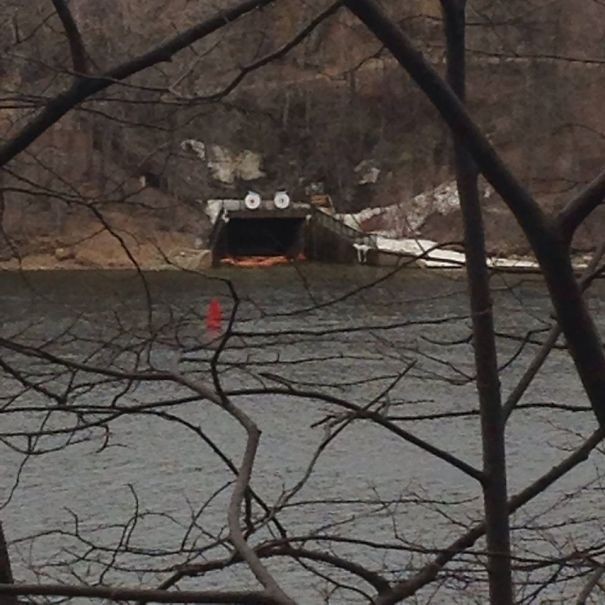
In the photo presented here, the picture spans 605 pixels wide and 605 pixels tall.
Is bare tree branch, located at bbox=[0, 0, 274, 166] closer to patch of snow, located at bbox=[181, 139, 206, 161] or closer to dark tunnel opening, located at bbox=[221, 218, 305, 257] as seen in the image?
patch of snow, located at bbox=[181, 139, 206, 161]

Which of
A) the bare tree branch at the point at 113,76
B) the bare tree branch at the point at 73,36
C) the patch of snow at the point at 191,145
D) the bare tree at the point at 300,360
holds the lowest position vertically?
the bare tree at the point at 300,360

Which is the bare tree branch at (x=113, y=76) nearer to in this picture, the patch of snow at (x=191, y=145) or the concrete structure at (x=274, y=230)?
the patch of snow at (x=191, y=145)

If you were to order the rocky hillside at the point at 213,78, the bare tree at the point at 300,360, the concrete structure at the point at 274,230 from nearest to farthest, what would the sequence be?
the bare tree at the point at 300,360 → the rocky hillside at the point at 213,78 → the concrete structure at the point at 274,230

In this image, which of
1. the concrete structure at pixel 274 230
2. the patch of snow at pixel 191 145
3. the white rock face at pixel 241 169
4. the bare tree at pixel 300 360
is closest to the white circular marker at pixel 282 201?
the concrete structure at pixel 274 230

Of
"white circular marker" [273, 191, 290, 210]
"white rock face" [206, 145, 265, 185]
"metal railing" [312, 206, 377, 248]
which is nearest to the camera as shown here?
"metal railing" [312, 206, 377, 248]

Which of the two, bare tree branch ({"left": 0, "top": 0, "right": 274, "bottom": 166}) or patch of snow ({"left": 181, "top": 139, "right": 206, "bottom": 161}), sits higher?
patch of snow ({"left": 181, "top": 139, "right": 206, "bottom": 161})

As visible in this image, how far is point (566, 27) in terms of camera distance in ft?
14.3

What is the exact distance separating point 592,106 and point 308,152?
1791cm

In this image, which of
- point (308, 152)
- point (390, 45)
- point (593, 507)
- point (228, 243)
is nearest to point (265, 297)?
point (308, 152)

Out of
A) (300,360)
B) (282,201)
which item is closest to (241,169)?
(282,201)

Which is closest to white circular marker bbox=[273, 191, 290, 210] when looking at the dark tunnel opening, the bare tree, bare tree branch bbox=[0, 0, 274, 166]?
the dark tunnel opening

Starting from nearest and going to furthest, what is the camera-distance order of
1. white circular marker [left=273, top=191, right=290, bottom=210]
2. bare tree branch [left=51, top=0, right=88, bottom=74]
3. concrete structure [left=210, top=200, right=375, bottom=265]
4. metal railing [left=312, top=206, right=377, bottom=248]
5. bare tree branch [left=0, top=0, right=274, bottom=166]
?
bare tree branch [left=0, top=0, right=274, bottom=166] → bare tree branch [left=51, top=0, right=88, bottom=74] → metal railing [left=312, top=206, right=377, bottom=248] → concrete structure [left=210, top=200, right=375, bottom=265] → white circular marker [left=273, top=191, right=290, bottom=210]

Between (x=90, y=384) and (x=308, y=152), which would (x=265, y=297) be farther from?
(x=90, y=384)

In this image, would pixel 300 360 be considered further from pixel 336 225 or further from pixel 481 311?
pixel 336 225
